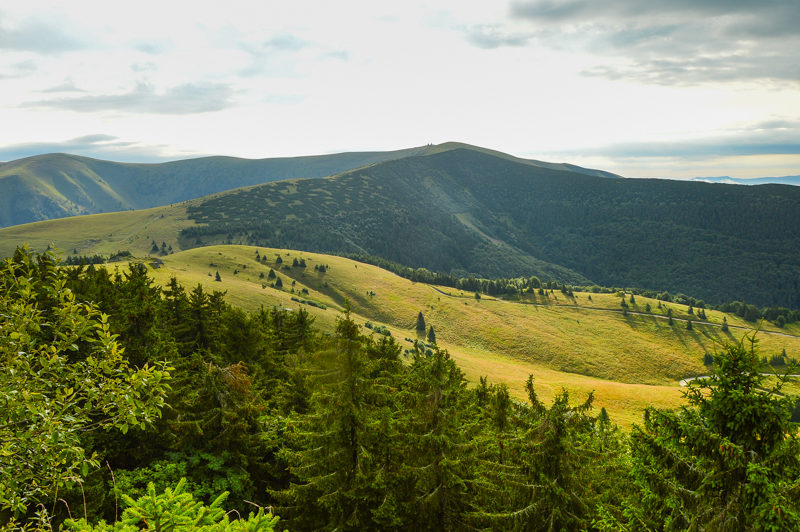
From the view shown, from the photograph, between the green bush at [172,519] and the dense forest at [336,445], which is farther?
the dense forest at [336,445]

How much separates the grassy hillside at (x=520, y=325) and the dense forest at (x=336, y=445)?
2485 inches

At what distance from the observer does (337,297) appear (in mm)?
140250

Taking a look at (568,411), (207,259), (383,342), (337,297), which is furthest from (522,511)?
(207,259)

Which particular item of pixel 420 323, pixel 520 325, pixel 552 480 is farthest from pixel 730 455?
pixel 520 325

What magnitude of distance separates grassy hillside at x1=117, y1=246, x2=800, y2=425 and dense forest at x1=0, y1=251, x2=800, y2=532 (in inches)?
2485

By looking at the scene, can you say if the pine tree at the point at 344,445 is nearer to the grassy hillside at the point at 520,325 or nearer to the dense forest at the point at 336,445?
the dense forest at the point at 336,445

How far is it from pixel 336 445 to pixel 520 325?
122837 millimetres

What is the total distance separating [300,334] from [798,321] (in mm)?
214576

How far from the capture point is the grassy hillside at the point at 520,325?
307 ft

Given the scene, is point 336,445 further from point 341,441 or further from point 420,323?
point 420,323

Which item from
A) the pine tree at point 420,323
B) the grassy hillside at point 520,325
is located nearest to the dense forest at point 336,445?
the grassy hillside at point 520,325

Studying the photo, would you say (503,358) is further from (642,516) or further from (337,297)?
(642,516)

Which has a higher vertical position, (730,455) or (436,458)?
(730,455)

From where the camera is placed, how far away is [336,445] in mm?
16047
